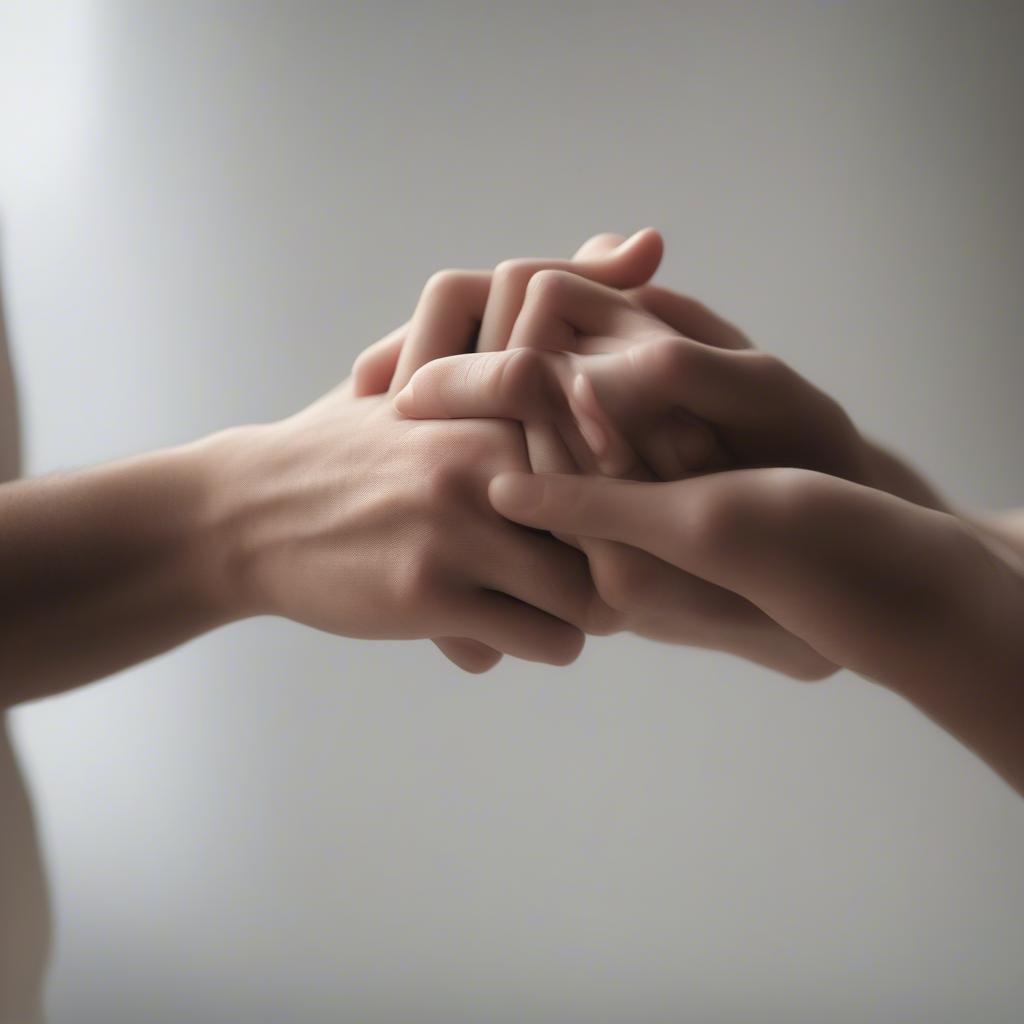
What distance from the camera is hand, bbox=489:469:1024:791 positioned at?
1.49ft

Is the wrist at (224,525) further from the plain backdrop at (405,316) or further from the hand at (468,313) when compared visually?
the plain backdrop at (405,316)

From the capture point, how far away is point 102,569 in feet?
2.04

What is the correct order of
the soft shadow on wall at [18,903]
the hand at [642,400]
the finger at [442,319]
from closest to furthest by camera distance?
the hand at [642,400]
the finger at [442,319]
the soft shadow on wall at [18,903]

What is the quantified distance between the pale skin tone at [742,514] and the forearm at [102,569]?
18cm

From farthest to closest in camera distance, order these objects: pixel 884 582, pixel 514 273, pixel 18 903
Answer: pixel 18 903, pixel 514 273, pixel 884 582

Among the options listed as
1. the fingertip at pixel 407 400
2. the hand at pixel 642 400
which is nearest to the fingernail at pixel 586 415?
the hand at pixel 642 400

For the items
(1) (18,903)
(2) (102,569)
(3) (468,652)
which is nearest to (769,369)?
(3) (468,652)

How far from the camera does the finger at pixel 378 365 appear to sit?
0.70 meters

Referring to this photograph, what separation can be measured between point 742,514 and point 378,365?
0.32 m

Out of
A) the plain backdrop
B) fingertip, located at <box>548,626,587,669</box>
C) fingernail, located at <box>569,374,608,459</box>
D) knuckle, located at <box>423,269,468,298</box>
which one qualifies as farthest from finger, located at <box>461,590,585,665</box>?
the plain backdrop

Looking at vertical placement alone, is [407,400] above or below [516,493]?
above

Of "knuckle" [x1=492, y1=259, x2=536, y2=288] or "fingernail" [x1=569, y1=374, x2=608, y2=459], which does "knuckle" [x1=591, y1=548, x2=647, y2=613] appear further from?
"knuckle" [x1=492, y1=259, x2=536, y2=288]

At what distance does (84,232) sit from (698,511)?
1.42m

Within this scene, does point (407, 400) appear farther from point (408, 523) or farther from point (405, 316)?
point (405, 316)
